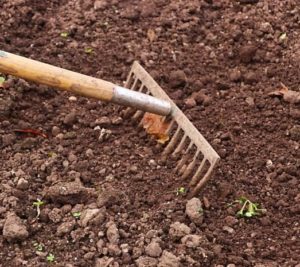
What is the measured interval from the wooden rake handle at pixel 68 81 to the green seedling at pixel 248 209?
61 cm

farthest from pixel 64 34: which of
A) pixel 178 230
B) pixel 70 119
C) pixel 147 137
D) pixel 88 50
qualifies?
pixel 178 230

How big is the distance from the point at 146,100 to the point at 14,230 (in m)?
0.85

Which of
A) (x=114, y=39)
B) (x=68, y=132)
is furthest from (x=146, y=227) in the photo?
(x=114, y=39)

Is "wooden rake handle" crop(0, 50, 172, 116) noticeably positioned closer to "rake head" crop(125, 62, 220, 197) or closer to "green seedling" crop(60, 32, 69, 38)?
"rake head" crop(125, 62, 220, 197)

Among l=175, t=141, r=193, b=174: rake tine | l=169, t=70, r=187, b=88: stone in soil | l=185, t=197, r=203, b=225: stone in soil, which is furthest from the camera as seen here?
l=169, t=70, r=187, b=88: stone in soil

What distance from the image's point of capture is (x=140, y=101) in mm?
3320

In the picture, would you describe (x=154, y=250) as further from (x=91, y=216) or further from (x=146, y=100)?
(x=146, y=100)

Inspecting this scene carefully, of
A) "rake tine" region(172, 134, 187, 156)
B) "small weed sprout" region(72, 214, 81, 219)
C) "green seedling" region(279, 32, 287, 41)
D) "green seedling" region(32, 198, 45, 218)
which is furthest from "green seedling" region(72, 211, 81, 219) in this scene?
A: "green seedling" region(279, 32, 287, 41)

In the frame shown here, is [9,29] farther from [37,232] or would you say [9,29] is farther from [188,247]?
[188,247]

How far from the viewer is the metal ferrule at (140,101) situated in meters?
3.26

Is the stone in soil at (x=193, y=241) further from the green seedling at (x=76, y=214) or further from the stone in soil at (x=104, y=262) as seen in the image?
the green seedling at (x=76, y=214)

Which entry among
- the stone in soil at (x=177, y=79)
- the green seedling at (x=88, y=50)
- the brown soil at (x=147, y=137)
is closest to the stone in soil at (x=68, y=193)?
the brown soil at (x=147, y=137)

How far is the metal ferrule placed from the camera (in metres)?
3.26

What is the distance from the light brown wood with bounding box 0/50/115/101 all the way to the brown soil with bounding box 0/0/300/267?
41 centimetres
